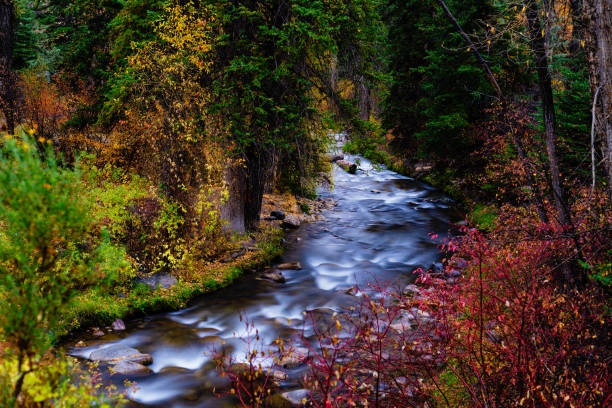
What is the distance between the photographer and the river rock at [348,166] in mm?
25547

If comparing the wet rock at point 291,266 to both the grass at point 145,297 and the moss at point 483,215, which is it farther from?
the moss at point 483,215

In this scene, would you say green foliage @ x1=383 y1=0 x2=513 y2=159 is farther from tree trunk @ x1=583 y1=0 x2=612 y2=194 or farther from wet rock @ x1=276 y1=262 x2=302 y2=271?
tree trunk @ x1=583 y1=0 x2=612 y2=194

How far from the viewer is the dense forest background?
110 inches

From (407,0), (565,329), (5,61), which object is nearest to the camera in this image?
(565,329)

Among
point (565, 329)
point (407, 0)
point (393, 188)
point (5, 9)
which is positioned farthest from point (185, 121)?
point (407, 0)

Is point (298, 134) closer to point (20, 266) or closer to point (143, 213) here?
point (143, 213)

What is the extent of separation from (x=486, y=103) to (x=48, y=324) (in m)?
16.7

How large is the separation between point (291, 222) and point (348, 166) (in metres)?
12.1

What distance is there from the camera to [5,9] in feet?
48.4

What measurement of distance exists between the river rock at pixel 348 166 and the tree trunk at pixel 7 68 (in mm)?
18635

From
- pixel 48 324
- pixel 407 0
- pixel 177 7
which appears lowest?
pixel 48 324

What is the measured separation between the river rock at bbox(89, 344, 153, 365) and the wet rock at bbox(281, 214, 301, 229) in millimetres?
8787

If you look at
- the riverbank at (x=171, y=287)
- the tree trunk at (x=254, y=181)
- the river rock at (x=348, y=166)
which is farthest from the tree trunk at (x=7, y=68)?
the river rock at (x=348, y=166)

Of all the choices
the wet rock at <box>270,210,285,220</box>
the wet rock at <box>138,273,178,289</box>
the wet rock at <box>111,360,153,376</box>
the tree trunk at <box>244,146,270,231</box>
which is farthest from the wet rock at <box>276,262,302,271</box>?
the wet rock at <box>111,360,153,376</box>
